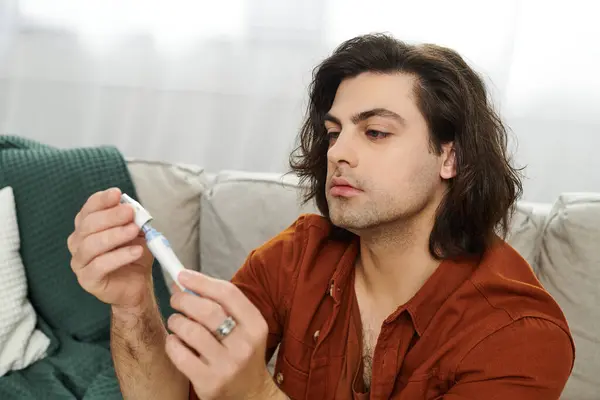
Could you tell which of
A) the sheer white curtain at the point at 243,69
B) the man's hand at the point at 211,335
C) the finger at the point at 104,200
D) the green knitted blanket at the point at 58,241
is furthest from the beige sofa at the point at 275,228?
the man's hand at the point at 211,335

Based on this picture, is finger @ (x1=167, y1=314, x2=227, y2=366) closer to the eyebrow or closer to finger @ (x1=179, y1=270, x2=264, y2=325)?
finger @ (x1=179, y1=270, x2=264, y2=325)

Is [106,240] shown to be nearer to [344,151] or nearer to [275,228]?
[344,151]

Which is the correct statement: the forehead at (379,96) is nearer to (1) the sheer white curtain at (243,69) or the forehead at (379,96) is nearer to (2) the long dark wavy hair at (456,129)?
(2) the long dark wavy hair at (456,129)

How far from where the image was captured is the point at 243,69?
223 centimetres

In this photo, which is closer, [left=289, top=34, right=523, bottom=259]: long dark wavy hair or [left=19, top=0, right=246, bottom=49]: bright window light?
[left=289, top=34, right=523, bottom=259]: long dark wavy hair

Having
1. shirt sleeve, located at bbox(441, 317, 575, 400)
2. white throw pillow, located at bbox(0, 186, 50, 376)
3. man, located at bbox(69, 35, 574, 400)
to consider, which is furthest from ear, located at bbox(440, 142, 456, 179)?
white throw pillow, located at bbox(0, 186, 50, 376)

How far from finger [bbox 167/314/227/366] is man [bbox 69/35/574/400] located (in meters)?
0.16

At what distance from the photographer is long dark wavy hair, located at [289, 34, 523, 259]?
1279 millimetres

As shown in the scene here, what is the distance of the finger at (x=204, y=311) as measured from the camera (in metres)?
0.84

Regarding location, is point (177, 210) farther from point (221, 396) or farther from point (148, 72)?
point (221, 396)

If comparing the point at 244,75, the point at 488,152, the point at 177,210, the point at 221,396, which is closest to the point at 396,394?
the point at 221,396

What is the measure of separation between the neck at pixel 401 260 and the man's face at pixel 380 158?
4cm

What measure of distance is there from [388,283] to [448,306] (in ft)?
0.54

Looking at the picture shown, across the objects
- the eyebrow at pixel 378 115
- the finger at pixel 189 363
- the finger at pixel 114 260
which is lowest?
the finger at pixel 189 363
